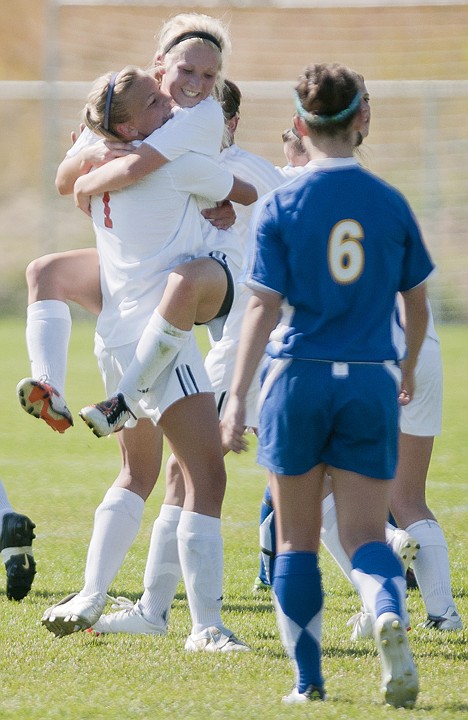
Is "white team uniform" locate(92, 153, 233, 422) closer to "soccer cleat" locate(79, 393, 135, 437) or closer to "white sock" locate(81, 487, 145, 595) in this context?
"soccer cleat" locate(79, 393, 135, 437)

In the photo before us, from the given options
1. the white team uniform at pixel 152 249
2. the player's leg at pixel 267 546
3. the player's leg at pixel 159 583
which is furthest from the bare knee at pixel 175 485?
the player's leg at pixel 267 546

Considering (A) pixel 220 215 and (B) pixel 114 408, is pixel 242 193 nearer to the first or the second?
(A) pixel 220 215

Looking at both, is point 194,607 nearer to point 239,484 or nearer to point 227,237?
point 227,237

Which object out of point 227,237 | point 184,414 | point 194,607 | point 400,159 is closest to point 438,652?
point 194,607

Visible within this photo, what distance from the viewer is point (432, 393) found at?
489cm

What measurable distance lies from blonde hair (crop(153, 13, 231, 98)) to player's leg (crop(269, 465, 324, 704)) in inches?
65.4

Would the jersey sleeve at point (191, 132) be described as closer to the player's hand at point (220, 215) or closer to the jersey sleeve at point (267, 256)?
the player's hand at point (220, 215)

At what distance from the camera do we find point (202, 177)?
13.5ft

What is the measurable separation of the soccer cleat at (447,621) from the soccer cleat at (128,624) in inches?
38.4

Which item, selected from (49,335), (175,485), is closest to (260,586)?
(175,485)

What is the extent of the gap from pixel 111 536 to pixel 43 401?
61cm

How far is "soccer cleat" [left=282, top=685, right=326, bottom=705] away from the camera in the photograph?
3.41 m

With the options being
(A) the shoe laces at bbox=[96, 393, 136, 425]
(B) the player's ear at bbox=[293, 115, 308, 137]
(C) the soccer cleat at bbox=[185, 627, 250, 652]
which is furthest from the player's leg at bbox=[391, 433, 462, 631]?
(B) the player's ear at bbox=[293, 115, 308, 137]

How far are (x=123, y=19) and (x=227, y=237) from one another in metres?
22.8
